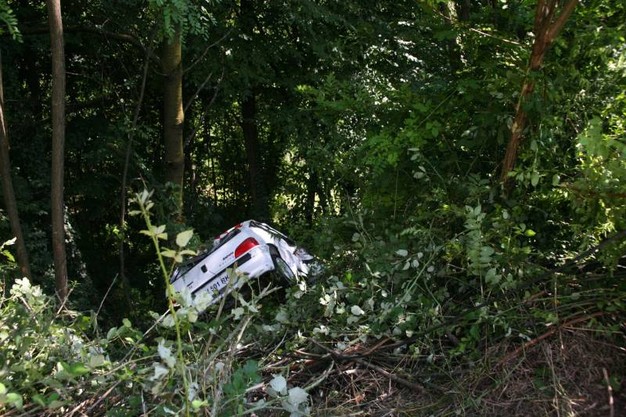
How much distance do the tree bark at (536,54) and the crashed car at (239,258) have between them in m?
3.67

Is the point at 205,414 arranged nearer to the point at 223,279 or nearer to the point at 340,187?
the point at 340,187

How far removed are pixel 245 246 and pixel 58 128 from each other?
2.63m

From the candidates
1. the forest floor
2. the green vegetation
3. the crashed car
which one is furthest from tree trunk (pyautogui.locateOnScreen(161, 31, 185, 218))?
the forest floor

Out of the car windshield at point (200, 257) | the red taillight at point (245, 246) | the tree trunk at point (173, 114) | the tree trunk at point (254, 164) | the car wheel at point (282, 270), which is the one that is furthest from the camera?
the tree trunk at point (254, 164)

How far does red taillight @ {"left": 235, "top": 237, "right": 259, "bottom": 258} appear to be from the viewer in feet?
23.9

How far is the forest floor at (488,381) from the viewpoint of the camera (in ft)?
8.53

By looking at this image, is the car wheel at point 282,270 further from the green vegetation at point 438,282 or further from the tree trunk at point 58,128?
the tree trunk at point 58,128

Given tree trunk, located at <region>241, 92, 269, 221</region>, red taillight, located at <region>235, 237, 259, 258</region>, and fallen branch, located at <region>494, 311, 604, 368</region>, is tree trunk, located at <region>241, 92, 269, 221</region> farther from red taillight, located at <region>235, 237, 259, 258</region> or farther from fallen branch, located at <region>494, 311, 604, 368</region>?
fallen branch, located at <region>494, 311, 604, 368</region>

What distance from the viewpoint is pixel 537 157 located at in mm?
3266

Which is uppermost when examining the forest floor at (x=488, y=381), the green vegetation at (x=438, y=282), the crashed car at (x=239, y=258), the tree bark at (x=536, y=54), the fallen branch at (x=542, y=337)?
the tree bark at (x=536, y=54)

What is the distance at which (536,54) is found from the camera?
321cm

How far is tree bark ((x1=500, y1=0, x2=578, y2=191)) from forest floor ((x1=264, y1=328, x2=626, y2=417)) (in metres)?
0.97

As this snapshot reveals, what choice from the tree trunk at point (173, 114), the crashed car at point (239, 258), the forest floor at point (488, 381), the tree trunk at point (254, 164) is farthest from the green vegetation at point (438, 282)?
the tree trunk at point (254, 164)

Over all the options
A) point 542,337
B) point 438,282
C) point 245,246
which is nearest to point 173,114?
point 245,246
